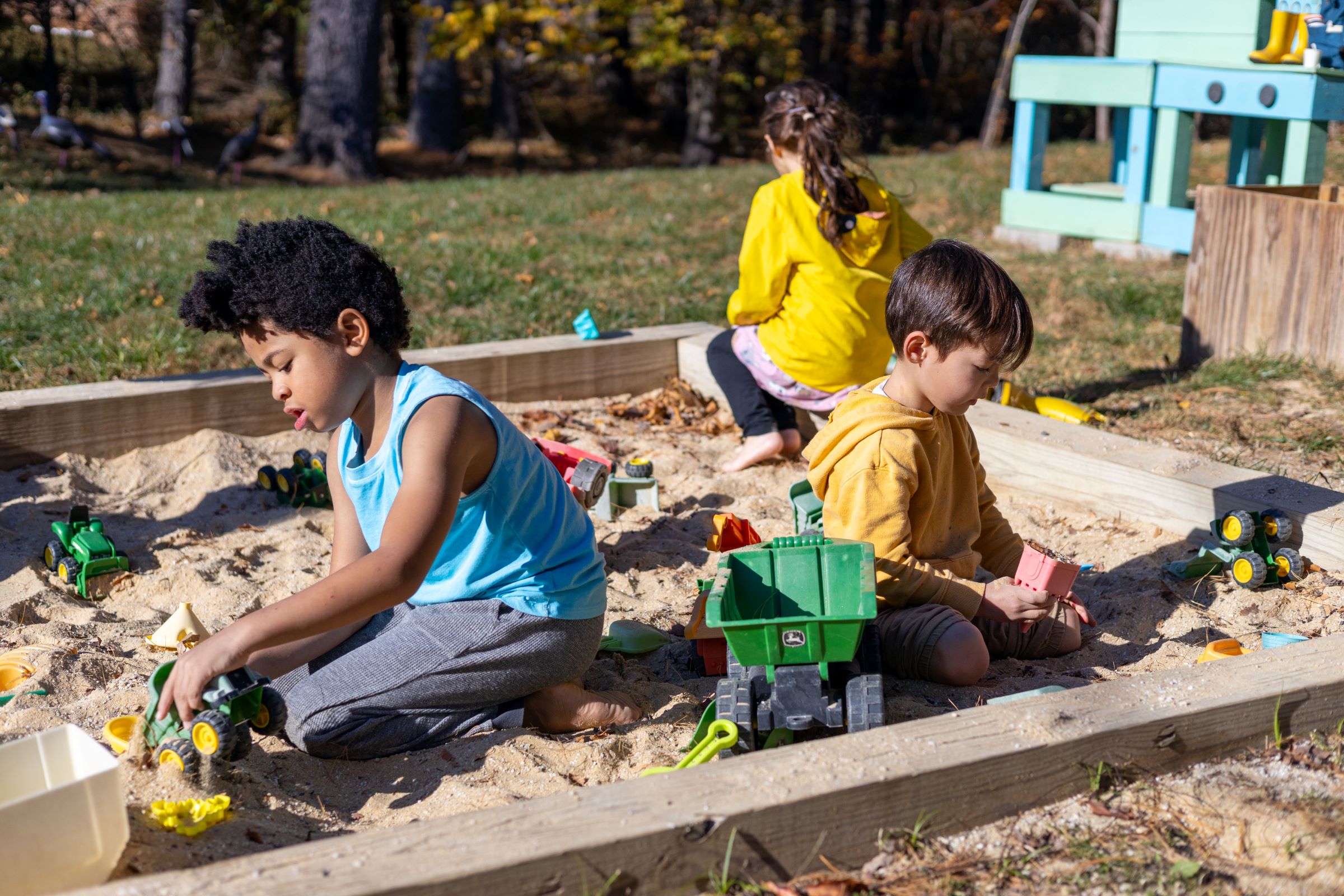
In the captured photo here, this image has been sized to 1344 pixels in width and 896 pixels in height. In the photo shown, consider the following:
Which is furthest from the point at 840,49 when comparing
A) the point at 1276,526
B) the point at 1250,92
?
the point at 1276,526

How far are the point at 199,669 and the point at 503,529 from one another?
691 mm

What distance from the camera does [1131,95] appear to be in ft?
25.9

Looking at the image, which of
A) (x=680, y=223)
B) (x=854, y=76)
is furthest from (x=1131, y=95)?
(x=854, y=76)

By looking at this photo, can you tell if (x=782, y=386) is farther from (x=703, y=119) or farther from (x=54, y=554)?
(x=703, y=119)

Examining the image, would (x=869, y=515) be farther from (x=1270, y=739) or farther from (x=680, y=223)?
(x=680, y=223)

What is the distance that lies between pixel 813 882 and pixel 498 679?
92 cm

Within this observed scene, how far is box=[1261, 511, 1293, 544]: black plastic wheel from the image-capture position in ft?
10.4

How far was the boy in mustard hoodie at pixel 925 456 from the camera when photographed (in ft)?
8.74

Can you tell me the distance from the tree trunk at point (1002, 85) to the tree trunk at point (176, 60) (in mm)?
11565

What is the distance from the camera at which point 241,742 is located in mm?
2152

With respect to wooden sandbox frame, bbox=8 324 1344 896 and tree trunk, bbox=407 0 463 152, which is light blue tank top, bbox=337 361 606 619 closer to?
wooden sandbox frame, bbox=8 324 1344 896

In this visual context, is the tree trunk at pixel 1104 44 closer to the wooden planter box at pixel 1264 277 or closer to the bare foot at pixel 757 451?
the wooden planter box at pixel 1264 277

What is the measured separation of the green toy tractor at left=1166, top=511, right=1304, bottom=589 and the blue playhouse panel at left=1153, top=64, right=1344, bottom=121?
177 inches

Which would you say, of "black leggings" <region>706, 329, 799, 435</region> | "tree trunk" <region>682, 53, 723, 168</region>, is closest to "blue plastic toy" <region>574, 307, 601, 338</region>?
"black leggings" <region>706, 329, 799, 435</region>
